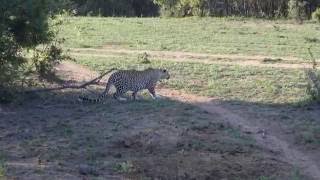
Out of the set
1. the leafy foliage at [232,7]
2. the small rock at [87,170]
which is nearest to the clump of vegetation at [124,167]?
the small rock at [87,170]

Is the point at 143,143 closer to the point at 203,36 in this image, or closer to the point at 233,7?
the point at 203,36

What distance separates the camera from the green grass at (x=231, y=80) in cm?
1467

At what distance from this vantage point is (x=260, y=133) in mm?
11461

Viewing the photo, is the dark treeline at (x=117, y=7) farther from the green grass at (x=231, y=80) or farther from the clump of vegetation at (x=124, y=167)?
the clump of vegetation at (x=124, y=167)

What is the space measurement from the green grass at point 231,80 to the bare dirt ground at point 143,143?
4.39 feet

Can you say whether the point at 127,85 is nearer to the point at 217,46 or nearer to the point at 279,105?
the point at 279,105

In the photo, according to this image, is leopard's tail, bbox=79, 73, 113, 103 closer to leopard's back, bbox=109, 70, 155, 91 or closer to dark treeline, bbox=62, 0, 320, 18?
leopard's back, bbox=109, 70, 155, 91

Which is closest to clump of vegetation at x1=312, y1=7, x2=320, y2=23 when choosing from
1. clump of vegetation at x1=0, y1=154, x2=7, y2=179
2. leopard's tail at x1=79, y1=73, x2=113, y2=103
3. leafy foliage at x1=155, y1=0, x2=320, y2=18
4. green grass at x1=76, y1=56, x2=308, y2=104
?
leafy foliage at x1=155, y1=0, x2=320, y2=18

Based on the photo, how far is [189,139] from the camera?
35.0 ft

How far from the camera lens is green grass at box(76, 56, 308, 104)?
14672 millimetres

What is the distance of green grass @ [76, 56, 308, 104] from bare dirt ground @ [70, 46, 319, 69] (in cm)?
82

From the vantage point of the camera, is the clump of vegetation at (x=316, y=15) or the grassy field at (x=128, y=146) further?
the clump of vegetation at (x=316, y=15)

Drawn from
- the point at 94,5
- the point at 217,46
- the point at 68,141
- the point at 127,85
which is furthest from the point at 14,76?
the point at 94,5

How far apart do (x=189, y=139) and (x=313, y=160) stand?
5.97 feet
